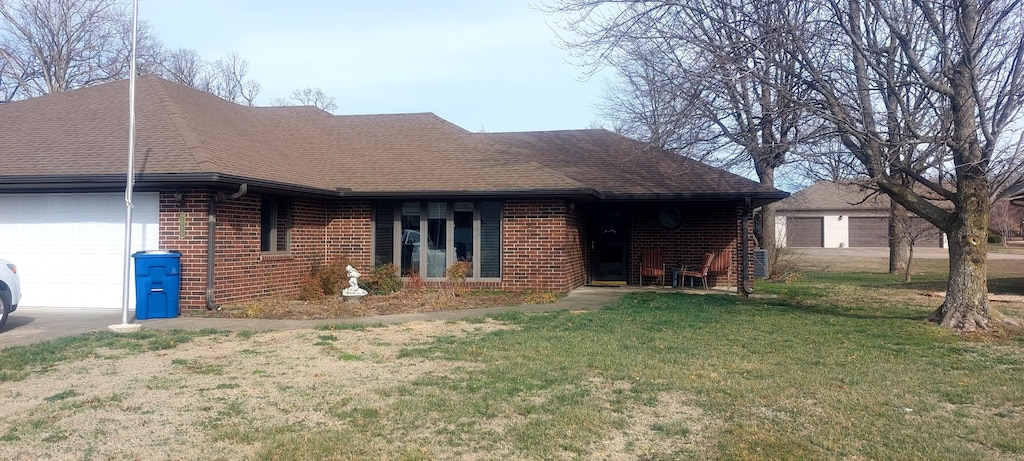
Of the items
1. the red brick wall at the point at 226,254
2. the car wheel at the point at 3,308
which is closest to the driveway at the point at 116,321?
the car wheel at the point at 3,308

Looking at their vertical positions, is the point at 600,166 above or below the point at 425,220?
above

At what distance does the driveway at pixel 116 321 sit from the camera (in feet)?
33.2

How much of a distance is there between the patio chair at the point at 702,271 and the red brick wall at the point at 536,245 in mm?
2927

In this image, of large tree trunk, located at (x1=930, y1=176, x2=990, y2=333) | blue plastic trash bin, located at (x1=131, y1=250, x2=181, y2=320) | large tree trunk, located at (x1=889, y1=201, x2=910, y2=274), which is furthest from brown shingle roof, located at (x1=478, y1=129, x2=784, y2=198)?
large tree trunk, located at (x1=889, y1=201, x2=910, y2=274)

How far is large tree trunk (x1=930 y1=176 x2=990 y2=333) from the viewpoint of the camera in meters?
10.5

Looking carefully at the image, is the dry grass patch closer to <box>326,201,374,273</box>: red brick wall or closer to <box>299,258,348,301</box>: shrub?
<box>299,258,348,301</box>: shrub

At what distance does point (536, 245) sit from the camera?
15078 millimetres

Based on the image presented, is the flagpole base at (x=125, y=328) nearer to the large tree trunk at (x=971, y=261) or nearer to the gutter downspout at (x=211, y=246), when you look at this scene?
the gutter downspout at (x=211, y=246)

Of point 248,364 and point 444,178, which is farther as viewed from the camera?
point 444,178

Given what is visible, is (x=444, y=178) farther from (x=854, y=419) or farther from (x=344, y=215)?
(x=854, y=419)

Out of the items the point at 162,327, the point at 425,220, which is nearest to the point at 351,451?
the point at 162,327

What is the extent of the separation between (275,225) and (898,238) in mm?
19309

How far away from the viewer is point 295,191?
13.8m

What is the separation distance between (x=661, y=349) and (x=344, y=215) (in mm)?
9314
